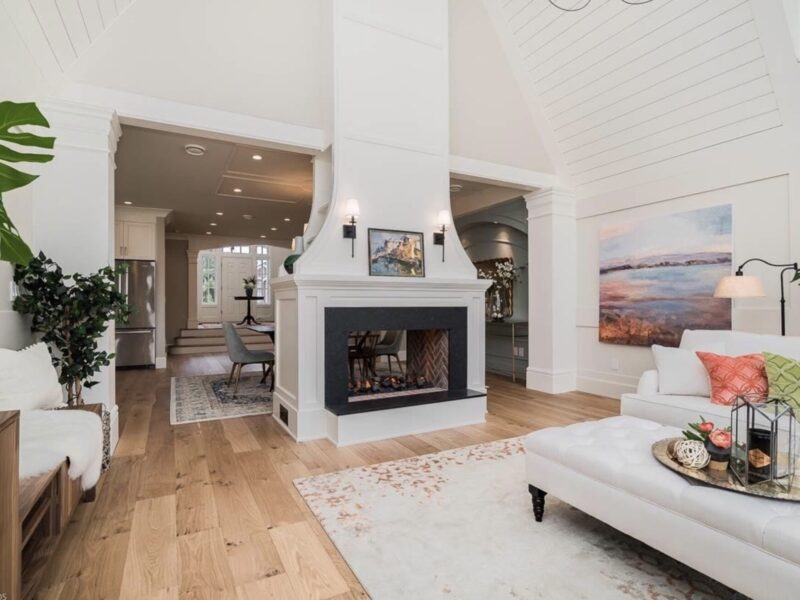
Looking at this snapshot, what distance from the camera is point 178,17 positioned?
3.30 metres

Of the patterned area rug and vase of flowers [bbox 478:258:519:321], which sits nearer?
the patterned area rug

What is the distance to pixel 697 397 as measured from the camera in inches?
118

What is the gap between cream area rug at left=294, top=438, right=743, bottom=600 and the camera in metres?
1.68

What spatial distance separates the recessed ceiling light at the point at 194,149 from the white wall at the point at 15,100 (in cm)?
176

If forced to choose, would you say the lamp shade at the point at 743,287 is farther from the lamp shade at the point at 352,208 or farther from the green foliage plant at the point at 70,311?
the green foliage plant at the point at 70,311

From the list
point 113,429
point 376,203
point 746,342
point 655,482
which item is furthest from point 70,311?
point 746,342

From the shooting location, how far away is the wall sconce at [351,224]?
3600 mm

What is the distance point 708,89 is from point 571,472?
3.63m

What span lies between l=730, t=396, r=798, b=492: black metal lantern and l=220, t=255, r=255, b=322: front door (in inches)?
512

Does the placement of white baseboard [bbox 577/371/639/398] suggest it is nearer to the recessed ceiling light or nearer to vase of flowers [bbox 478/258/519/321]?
vase of flowers [bbox 478/258/519/321]

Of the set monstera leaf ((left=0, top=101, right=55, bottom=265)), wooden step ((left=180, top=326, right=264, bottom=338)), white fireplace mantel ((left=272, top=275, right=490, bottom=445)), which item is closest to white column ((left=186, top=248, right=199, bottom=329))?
wooden step ((left=180, top=326, right=264, bottom=338))

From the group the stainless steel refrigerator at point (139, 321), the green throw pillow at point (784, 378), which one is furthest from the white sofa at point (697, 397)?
the stainless steel refrigerator at point (139, 321)

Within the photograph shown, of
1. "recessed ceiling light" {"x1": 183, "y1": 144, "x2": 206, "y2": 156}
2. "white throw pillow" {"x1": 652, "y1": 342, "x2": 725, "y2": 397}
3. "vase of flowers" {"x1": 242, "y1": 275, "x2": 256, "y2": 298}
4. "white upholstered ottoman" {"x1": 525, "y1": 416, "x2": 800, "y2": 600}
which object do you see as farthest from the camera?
"vase of flowers" {"x1": 242, "y1": 275, "x2": 256, "y2": 298}

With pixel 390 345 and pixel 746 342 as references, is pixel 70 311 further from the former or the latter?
pixel 746 342
